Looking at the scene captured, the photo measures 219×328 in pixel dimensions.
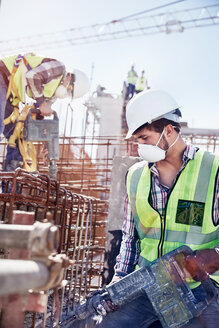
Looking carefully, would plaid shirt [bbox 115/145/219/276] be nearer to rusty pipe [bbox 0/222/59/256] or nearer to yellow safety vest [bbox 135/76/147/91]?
rusty pipe [bbox 0/222/59/256]

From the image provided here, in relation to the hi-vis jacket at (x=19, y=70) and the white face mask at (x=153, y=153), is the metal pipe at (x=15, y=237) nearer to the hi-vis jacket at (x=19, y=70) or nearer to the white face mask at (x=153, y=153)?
the white face mask at (x=153, y=153)

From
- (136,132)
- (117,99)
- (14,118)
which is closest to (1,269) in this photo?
(136,132)

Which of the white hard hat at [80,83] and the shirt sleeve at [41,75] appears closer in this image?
the shirt sleeve at [41,75]

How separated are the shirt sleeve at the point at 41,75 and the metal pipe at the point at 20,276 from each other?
153 inches

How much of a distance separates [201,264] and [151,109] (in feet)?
3.96

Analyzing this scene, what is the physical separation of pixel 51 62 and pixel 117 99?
20.3 metres

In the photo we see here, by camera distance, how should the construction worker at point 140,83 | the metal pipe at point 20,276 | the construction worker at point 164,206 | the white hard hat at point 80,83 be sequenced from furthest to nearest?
the construction worker at point 140,83
the white hard hat at point 80,83
the construction worker at point 164,206
the metal pipe at point 20,276

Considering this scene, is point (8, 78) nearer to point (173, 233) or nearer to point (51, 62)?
point (51, 62)

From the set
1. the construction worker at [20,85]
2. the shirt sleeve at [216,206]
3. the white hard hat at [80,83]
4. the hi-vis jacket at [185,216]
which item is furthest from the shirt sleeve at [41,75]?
the shirt sleeve at [216,206]

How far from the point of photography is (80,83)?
5.33 metres

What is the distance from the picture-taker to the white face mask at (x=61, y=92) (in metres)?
4.88

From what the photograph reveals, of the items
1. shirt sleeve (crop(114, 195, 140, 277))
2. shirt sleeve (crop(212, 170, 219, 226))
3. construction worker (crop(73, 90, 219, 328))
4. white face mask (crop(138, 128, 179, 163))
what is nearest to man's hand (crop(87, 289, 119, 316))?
construction worker (crop(73, 90, 219, 328))

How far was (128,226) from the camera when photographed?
2625 millimetres

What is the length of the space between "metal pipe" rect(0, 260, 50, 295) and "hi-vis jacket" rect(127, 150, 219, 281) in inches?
59.7
